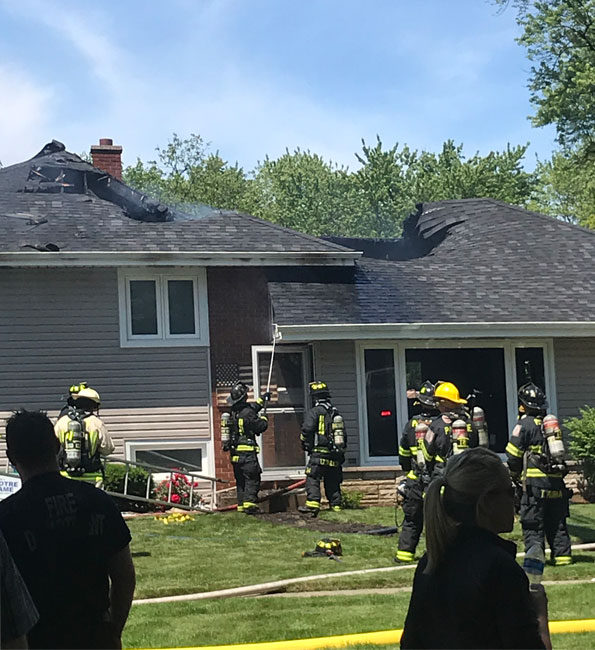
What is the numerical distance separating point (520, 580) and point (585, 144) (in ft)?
69.2

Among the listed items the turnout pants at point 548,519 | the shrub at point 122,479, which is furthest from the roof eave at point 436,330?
the turnout pants at point 548,519

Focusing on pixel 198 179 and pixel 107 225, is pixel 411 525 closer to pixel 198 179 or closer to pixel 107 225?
pixel 107 225

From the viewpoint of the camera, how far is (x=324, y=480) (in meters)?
15.9

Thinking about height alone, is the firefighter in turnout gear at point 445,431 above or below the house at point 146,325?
below

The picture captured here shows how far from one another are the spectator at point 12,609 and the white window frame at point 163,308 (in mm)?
13850

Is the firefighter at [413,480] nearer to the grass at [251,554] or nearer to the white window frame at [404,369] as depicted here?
the grass at [251,554]

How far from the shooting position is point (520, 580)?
11.0ft

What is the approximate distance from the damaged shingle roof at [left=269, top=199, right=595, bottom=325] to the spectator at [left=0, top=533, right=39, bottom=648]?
1310 cm

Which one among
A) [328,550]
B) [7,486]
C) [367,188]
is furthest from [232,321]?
[367,188]

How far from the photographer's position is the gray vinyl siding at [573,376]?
1805 cm

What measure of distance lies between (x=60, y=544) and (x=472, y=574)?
162 cm

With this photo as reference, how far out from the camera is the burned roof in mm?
17453

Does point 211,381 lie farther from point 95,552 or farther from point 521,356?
point 95,552

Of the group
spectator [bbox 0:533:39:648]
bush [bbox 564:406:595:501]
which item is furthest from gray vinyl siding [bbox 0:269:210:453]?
spectator [bbox 0:533:39:648]
